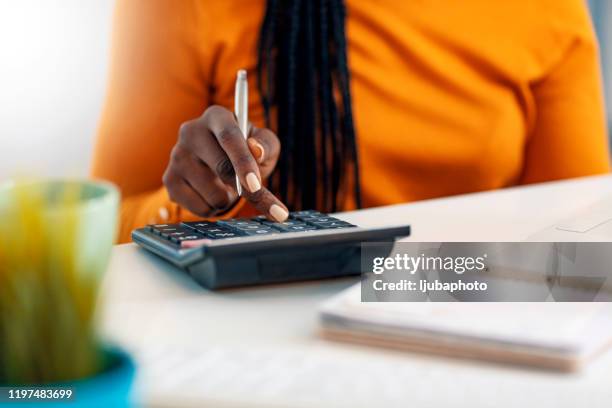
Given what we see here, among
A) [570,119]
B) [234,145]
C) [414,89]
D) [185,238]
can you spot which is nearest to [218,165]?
[234,145]

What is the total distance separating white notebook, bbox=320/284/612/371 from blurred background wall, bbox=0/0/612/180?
1.09 metres

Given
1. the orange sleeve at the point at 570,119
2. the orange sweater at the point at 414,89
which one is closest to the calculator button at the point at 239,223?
the orange sweater at the point at 414,89

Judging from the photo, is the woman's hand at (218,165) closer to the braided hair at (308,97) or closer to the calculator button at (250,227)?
the calculator button at (250,227)

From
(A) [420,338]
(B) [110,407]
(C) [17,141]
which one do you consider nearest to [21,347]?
(B) [110,407]

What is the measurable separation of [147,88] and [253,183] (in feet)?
1.32

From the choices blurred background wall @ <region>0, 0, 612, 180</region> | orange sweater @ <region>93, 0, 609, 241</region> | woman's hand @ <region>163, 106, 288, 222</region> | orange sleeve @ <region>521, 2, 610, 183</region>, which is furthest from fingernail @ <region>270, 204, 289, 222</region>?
blurred background wall @ <region>0, 0, 612, 180</region>

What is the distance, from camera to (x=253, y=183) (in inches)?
22.7

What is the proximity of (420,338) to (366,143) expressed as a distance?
617 mm

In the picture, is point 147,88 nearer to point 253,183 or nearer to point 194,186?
point 194,186

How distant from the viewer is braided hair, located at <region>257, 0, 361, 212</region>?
3.00ft

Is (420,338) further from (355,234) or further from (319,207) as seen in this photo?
(319,207)

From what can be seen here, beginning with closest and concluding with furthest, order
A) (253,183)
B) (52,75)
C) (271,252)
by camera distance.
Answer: (271,252) < (253,183) < (52,75)

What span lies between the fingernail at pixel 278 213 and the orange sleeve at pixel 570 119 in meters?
0.57

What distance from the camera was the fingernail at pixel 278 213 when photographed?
556mm
